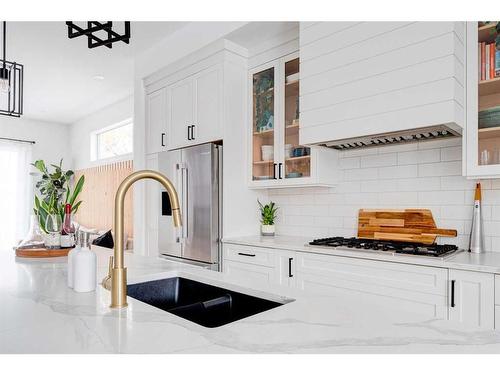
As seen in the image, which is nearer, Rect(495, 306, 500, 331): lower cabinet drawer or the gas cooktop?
Rect(495, 306, 500, 331): lower cabinet drawer

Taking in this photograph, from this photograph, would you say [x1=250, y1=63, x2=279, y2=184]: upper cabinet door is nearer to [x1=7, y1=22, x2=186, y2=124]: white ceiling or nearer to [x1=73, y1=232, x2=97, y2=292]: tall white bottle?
[x1=7, y1=22, x2=186, y2=124]: white ceiling

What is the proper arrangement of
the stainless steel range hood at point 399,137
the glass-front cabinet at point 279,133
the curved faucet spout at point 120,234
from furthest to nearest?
the glass-front cabinet at point 279,133 < the stainless steel range hood at point 399,137 < the curved faucet spout at point 120,234

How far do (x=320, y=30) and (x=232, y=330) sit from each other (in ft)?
7.35

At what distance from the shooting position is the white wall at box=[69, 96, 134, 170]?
20.3 ft

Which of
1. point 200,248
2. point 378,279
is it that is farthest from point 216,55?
point 378,279

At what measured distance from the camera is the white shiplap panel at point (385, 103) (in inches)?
78.2

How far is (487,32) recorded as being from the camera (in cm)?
207

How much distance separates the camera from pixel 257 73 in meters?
3.28

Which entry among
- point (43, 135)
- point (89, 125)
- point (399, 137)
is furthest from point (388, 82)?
point (43, 135)

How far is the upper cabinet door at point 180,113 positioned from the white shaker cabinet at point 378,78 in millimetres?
1241

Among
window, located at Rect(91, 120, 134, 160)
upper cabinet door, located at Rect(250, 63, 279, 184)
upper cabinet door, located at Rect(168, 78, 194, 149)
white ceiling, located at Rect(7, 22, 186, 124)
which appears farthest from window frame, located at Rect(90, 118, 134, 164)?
upper cabinet door, located at Rect(250, 63, 279, 184)

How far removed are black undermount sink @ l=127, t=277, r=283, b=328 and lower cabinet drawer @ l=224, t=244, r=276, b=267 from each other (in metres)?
1.22

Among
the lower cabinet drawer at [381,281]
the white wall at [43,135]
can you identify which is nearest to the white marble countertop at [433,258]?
the lower cabinet drawer at [381,281]

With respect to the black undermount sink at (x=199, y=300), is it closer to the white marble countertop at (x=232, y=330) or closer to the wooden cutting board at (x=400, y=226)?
the white marble countertop at (x=232, y=330)
